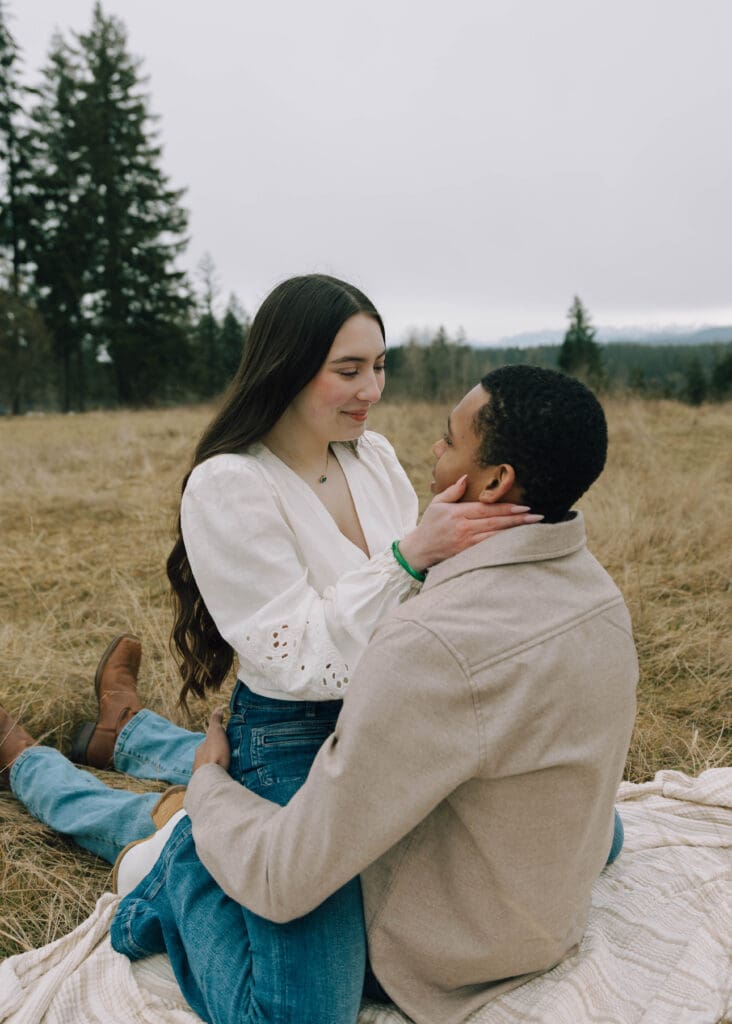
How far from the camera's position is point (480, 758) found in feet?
3.95

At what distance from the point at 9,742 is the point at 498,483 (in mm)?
2208

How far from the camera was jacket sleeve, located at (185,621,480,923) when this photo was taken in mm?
1176

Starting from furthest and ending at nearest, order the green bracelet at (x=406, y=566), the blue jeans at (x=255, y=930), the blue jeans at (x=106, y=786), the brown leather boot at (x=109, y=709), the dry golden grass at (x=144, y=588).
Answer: the brown leather boot at (x=109, y=709) < the dry golden grass at (x=144, y=588) < the blue jeans at (x=106, y=786) < the green bracelet at (x=406, y=566) < the blue jeans at (x=255, y=930)

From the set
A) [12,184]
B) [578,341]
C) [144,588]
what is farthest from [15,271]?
[578,341]

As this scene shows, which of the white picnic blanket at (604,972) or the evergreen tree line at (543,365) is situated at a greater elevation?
the evergreen tree line at (543,365)

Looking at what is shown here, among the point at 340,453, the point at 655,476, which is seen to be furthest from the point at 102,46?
the point at 340,453

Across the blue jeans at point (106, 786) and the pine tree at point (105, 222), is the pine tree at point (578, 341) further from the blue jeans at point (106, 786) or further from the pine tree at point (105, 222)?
the blue jeans at point (106, 786)

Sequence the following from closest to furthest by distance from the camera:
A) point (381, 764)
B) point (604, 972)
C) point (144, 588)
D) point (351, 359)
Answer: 1. point (381, 764)
2. point (604, 972)
3. point (351, 359)
4. point (144, 588)

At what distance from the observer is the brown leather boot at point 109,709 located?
2959 millimetres

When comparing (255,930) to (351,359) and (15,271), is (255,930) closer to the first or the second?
(351,359)

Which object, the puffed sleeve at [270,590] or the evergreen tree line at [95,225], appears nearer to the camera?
the puffed sleeve at [270,590]

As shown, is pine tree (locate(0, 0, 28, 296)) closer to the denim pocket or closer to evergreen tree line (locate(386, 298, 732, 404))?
evergreen tree line (locate(386, 298, 732, 404))

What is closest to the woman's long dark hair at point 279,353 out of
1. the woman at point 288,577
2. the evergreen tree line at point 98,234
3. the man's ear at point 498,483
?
the woman at point 288,577

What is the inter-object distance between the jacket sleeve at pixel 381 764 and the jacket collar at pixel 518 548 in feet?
0.60
